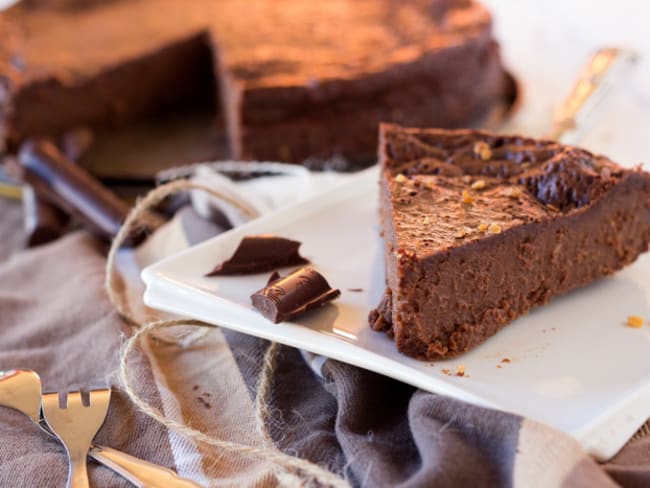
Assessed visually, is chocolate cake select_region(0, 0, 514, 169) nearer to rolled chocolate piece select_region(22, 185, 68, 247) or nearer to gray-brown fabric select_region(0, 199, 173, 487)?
rolled chocolate piece select_region(22, 185, 68, 247)

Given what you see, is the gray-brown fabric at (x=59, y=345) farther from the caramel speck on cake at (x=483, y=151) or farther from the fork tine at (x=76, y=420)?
the caramel speck on cake at (x=483, y=151)

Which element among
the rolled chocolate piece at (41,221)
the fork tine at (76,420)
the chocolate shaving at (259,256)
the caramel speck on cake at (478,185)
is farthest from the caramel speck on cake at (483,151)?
the rolled chocolate piece at (41,221)

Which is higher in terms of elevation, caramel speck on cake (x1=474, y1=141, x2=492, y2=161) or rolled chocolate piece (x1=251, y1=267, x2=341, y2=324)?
caramel speck on cake (x1=474, y1=141, x2=492, y2=161)

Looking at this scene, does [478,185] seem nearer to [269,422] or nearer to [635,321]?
→ [635,321]

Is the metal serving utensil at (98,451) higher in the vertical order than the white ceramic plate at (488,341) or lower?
lower

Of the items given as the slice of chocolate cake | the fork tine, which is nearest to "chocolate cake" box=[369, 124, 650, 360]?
the fork tine

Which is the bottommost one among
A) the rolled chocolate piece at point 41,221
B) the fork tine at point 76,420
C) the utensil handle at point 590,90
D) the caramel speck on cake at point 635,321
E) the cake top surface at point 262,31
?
the rolled chocolate piece at point 41,221

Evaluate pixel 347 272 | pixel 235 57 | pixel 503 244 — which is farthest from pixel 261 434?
pixel 235 57

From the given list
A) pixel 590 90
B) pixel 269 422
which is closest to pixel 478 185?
pixel 269 422
